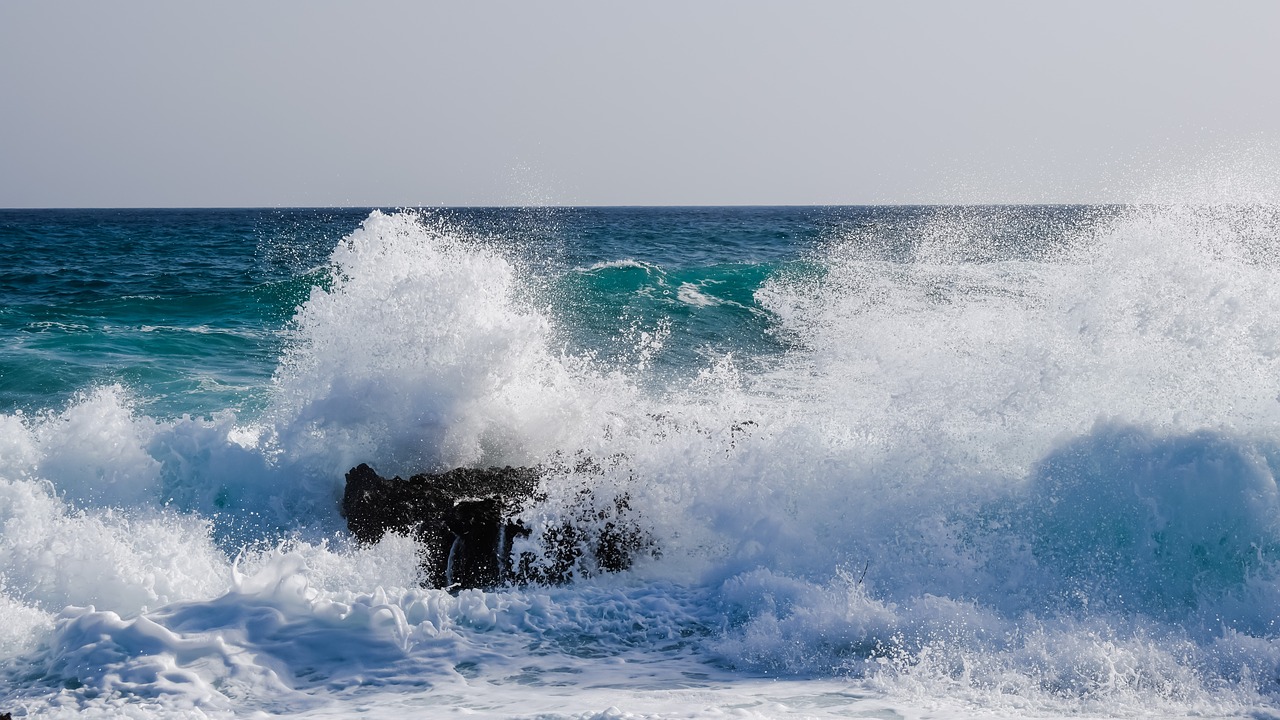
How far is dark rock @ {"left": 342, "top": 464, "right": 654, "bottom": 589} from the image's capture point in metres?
5.68

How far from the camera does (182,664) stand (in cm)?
440

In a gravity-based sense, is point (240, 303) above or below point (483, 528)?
above

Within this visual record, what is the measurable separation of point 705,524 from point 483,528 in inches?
56.8

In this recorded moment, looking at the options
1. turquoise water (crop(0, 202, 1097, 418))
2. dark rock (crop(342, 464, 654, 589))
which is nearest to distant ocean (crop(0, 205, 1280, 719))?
dark rock (crop(342, 464, 654, 589))

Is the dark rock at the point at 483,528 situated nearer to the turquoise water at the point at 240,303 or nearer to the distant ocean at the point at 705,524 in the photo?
the distant ocean at the point at 705,524

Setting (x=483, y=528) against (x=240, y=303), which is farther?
(x=240, y=303)

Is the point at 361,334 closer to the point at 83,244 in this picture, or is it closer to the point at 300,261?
the point at 300,261

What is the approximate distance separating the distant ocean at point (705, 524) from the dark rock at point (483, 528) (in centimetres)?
12

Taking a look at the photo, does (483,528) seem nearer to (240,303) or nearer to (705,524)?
(705,524)

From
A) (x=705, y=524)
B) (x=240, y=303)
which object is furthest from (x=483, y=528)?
(x=240, y=303)

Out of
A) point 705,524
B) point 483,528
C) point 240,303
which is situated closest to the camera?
point 483,528

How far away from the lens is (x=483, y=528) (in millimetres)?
5777

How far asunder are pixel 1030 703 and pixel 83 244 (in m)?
34.4

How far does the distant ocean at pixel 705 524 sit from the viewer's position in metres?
4.41
